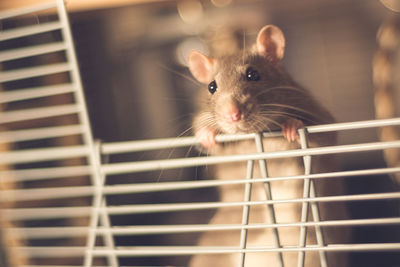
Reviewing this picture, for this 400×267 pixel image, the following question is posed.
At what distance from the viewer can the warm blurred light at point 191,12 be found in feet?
4.91

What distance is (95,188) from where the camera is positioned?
717mm

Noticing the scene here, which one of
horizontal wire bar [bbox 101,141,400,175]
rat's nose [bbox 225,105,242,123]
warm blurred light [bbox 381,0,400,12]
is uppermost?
warm blurred light [bbox 381,0,400,12]

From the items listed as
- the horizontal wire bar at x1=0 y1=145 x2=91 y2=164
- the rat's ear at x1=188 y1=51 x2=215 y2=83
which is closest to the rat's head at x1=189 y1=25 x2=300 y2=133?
the rat's ear at x1=188 y1=51 x2=215 y2=83

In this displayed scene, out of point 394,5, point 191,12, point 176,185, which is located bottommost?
point 176,185

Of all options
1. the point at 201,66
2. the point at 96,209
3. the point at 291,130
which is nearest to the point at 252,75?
the point at 201,66

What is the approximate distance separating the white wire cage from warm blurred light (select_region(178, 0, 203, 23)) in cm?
52

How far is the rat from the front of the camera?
774 millimetres

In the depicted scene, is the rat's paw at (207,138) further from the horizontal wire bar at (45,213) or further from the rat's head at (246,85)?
the horizontal wire bar at (45,213)

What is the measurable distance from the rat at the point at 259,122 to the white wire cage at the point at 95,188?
33mm

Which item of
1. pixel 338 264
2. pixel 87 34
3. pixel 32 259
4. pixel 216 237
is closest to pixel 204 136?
pixel 216 237

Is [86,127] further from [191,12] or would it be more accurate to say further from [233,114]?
[191,12]

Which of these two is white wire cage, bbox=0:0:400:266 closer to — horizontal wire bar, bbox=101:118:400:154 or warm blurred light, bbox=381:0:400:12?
horizontal wire bar, bbox=101:118:400:154

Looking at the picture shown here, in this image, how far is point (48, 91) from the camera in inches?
29.9

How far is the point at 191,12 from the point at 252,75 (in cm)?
79
